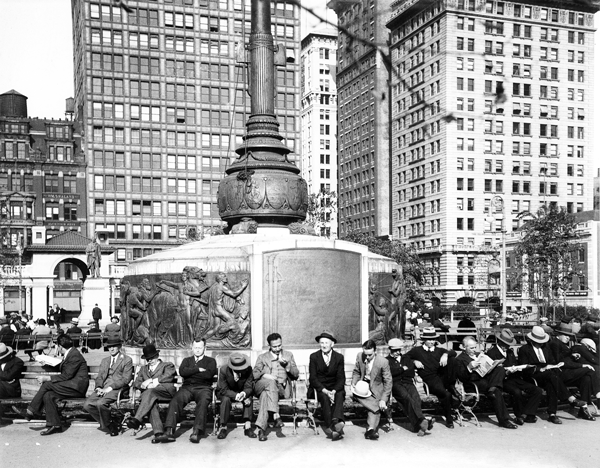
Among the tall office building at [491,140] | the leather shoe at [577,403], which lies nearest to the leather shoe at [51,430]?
the leather shoe at [577,403]

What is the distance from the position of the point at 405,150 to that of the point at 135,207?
102 feet

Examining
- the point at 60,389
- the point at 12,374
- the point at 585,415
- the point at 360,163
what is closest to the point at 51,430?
the point at 60,389

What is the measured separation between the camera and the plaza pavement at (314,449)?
9516 mm

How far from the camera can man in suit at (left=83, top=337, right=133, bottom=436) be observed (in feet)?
36.7

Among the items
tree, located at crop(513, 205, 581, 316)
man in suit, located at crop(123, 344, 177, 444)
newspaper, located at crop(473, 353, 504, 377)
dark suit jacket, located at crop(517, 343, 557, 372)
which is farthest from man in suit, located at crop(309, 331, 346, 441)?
tree, located at crop(513, 205, 581, 316)

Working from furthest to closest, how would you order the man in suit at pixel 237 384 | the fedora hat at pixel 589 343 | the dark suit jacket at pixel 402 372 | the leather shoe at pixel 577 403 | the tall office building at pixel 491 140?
1. the tall office building at pixel 491 140
2. the fedora hat at pixel 589 343
3. the leather shoe at pixel 577 403
4. the dark suit jacket at pixel 402 372
5. the man in suit at pixel 237 384

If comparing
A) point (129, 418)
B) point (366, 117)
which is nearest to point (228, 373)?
point (129, 418)

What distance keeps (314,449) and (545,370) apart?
4.65 m

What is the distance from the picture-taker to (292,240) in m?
14.5

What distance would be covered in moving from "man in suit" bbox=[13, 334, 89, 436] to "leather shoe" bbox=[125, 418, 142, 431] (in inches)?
39.5

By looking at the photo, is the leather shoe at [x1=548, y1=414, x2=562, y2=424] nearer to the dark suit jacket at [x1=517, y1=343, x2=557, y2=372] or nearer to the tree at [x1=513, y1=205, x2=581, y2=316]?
the dark suit jacket at [x1=517, y1=343, x2=557, y2=372]

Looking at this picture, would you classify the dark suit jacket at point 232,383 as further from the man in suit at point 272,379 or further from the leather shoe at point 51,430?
the leather shoe at point 51,430

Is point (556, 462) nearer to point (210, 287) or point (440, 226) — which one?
point (210, 287)

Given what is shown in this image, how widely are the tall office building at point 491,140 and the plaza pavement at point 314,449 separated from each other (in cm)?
6670
